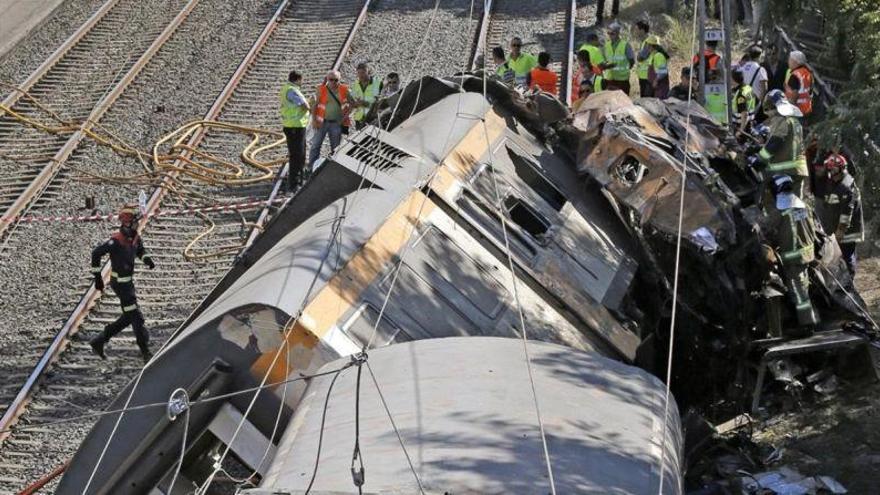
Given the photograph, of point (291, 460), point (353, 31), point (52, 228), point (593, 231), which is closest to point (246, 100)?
point (353, 31)

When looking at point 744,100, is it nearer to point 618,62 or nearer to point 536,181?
point 618,62

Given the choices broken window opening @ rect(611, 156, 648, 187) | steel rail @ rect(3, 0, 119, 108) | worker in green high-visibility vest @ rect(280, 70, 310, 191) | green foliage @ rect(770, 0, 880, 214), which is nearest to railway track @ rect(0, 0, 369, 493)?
worker in green high-visibility vest @ rect(280, 70, 310, 191)

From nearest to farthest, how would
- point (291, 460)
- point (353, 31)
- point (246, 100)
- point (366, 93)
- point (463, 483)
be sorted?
point (463, 483), point (291, 460), point (366, 93), point (246, 100), point (353, 31)

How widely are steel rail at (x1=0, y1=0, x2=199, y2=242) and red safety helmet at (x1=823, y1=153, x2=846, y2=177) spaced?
884cm

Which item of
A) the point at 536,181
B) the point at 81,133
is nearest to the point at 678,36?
the point at 81,133

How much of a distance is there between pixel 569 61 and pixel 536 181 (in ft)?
28.9

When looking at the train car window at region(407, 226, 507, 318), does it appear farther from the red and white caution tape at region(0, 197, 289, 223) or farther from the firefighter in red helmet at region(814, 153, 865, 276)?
the red and white caution tape at region(0, 197, 289, 223)

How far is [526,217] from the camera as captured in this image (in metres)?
11.4

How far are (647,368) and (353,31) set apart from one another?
1272cm

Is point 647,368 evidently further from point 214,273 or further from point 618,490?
point 214,273

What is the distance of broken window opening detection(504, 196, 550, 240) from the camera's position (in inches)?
441

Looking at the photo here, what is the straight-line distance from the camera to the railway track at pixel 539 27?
2085 cm

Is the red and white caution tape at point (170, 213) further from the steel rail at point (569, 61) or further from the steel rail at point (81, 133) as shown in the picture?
the steel rail at point (569, 61)

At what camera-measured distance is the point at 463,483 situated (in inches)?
255
